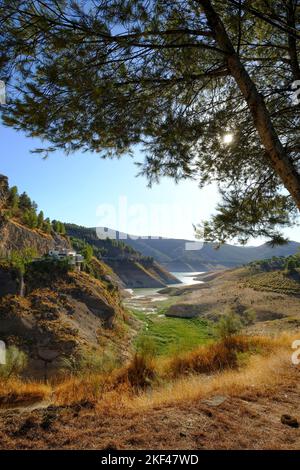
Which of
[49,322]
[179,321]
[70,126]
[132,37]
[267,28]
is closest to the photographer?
[132,37]

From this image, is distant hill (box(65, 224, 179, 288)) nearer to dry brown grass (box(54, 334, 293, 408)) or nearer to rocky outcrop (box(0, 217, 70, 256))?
rocky outcrop (box(0, 217, 70, 256))

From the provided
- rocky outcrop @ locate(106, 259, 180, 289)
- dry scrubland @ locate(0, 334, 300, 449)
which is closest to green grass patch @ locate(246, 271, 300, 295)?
rocky outcrop @ locate(106, 259, 180, 289)

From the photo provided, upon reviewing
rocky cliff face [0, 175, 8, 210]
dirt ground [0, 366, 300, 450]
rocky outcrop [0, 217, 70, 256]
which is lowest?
dirt ground [0, 366, 300, 450]

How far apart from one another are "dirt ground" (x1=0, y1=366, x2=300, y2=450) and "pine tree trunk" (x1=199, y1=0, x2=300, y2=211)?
305 cm

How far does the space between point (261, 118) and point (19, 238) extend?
46.5 metres

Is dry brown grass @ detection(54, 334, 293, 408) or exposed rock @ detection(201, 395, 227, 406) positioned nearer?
exposed rock @ detection(201, 395, 227, 406)

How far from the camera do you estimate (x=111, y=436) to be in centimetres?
358

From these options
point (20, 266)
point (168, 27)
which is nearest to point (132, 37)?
point (168, 27)

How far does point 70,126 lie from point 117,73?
140 centimetres

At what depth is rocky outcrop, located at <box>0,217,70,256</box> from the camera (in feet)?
141

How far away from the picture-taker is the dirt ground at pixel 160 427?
344 cm

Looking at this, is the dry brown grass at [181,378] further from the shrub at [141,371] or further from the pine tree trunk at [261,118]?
the pine tree trunk at [261,118]

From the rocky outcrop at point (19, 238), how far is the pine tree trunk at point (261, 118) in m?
40.9
